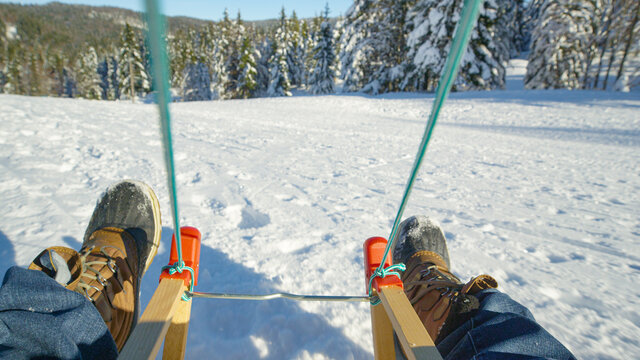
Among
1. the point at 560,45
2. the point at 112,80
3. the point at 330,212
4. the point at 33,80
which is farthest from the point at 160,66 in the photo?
the point at 33,80

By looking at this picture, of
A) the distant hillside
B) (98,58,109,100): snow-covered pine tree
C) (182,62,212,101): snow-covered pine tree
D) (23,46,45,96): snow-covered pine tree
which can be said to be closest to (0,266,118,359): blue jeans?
(182,62,212,101): snow-covered pine tree

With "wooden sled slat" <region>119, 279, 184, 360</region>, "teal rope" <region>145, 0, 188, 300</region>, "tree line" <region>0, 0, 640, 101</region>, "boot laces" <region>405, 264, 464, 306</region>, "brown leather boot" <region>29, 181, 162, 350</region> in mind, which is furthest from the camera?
"tree line" <region>0, 0, 640, 101</region>

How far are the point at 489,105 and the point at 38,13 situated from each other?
5121 inches

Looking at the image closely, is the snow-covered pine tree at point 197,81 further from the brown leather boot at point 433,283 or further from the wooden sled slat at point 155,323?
the wooden sled slat at point 155,323

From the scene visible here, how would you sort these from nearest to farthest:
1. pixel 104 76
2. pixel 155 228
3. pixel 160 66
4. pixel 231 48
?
pixel 160 66 → pixel 155 228 → pixel 231 48 → pixel 104 76

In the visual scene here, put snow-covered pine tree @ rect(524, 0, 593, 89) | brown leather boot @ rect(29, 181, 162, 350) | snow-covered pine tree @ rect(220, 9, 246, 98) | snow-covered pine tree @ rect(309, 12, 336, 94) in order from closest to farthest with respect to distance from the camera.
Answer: brown leather boot @ rect(29, 181, 162, 350), snow-covered pine tree @ rect(524, 0, 593, 89), snow-covered pine tree @ rect(309, 12, 336, 94), snow-covered pine tree @ rect(220, 9, 246, 98)

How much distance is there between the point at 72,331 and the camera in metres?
0.90

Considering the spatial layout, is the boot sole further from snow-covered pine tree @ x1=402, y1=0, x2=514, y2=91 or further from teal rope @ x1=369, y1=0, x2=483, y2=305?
snow-covered pine tree @ x1=402, y1=0, x2=514, y2=91

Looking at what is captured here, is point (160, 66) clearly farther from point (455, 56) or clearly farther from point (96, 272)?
point (96, 272)

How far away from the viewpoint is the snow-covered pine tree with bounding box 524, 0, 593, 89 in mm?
15125

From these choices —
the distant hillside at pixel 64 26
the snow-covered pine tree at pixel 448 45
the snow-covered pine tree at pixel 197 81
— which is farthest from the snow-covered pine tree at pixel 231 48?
the distant hillside at pixel 64 26

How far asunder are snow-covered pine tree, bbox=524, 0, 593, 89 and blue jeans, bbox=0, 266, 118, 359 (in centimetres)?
2111

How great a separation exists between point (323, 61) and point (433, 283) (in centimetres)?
2512

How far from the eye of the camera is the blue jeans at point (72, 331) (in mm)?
840
